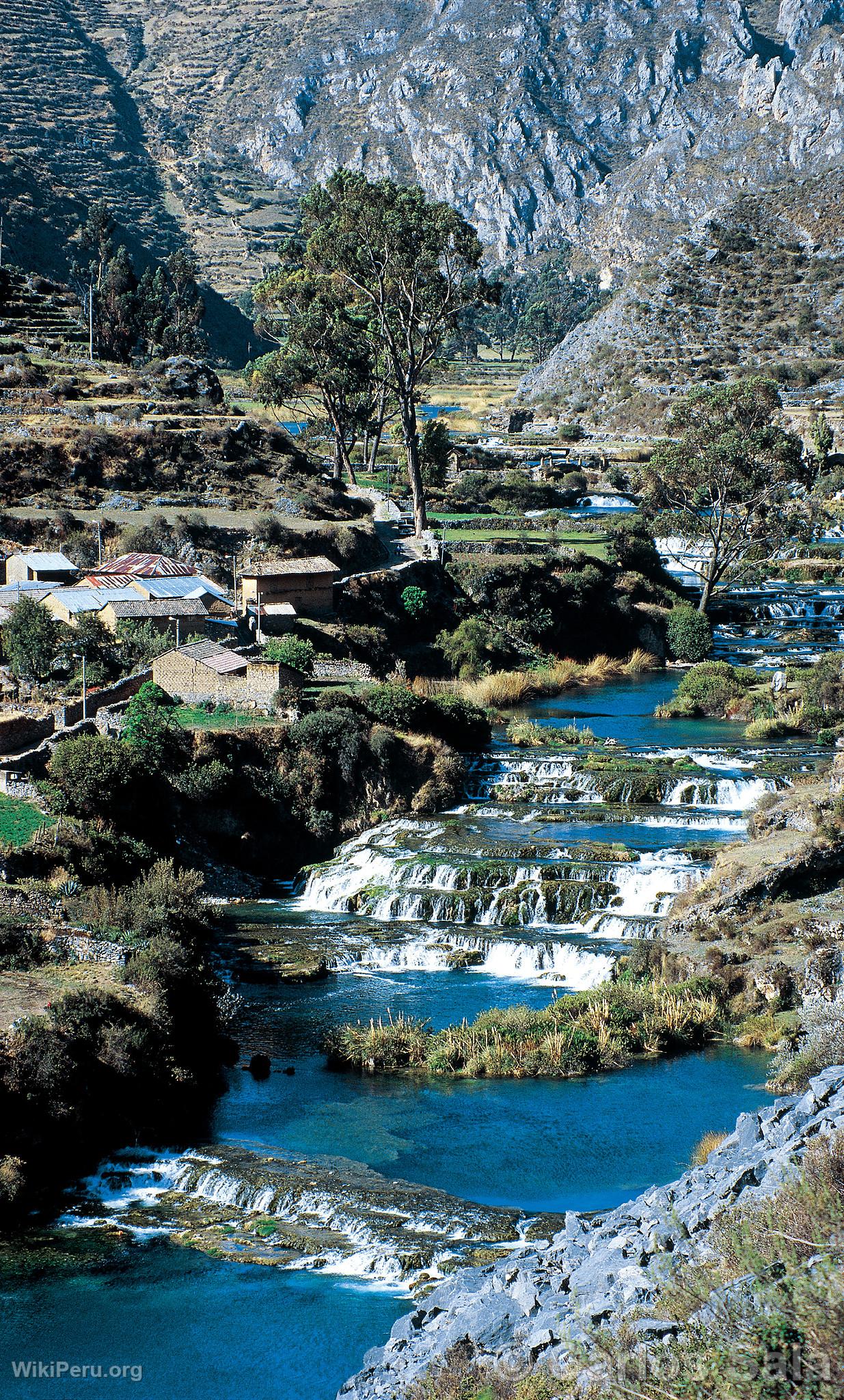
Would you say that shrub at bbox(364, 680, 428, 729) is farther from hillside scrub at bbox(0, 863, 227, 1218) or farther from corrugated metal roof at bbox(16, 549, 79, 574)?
hillside scrub at bbox(0, 863, 227, 1218)

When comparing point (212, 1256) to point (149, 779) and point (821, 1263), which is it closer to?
point (821, 1263)

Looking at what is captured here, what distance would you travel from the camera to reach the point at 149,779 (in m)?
36.2

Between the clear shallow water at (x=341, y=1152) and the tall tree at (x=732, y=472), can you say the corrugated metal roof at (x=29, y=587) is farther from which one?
the tall tree at (x=732, y=472)

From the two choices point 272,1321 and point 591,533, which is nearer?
point 272,1321

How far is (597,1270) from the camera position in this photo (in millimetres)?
14125

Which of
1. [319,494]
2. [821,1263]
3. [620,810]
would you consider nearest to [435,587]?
[319,494]

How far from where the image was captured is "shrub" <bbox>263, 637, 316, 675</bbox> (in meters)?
44.7

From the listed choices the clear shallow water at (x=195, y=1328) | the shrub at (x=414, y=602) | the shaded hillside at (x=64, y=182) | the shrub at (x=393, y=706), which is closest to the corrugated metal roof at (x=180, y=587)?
the shrub at (x=414, y=602)

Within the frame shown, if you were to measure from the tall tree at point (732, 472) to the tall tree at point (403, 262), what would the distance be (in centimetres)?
1216

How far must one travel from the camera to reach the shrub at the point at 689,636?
208ft

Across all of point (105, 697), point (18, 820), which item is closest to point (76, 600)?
point (105, 697)

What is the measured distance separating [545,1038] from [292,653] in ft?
70.6

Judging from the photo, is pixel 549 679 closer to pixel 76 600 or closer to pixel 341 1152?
pixel 76 600

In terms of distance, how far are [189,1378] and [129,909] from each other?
12793mm
